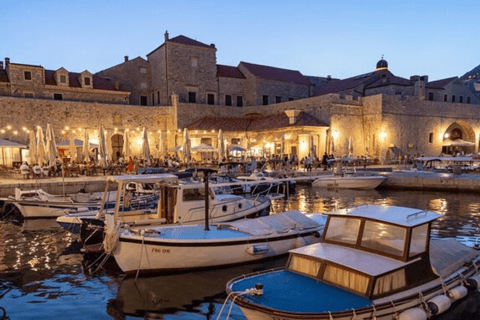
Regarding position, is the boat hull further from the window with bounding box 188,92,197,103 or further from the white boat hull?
the window with bounding box 188,92,197,103

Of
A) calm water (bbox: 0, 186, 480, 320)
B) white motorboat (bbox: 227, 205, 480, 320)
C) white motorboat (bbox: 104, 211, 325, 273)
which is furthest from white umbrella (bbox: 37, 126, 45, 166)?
white motorboat (bbox: 227, 205, 480, 320)

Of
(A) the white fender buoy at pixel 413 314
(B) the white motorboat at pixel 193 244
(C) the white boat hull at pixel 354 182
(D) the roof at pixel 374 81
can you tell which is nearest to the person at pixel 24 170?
(B) the white motorboat at pixel 193 244

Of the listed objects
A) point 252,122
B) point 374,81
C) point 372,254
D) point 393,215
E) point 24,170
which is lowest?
point 372,254

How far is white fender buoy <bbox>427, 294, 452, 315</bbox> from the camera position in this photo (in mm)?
5246

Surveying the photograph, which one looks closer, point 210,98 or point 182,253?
point 182,253

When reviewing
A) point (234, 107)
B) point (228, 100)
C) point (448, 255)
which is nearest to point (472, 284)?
point (448, 255)

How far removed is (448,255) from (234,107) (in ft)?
107

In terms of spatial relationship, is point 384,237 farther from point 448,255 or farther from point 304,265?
point 448,255

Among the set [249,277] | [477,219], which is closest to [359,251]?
[249,277]

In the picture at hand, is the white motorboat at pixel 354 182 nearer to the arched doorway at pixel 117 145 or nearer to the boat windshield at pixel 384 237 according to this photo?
the boat windshield at pixel 384 237

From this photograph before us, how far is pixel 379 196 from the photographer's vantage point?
20547mm

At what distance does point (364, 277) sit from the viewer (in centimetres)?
494

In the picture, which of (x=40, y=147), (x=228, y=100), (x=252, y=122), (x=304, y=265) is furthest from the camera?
(x=228, y=100)

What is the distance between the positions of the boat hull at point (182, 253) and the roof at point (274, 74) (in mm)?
32882
